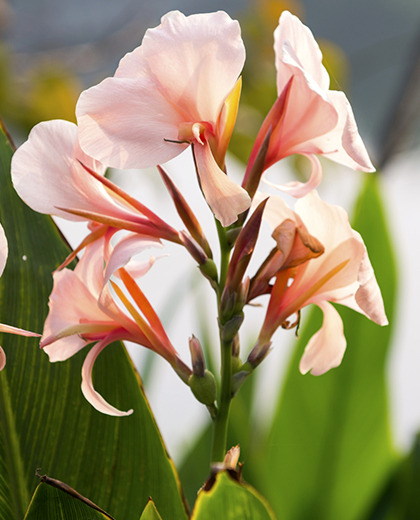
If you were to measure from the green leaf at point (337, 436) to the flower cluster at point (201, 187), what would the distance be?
0.30m

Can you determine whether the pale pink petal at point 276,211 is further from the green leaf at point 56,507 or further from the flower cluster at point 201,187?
the green leaf at point 56,507

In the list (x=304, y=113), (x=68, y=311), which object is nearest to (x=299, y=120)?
(x=304, y=113)

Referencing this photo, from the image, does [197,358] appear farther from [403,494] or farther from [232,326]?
[403,494]

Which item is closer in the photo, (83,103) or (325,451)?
(83,103)

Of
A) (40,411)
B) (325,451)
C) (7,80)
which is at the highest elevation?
(40,411)

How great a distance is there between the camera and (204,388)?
266mm

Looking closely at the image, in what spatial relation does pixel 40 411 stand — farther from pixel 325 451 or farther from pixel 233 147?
pixel 233 147

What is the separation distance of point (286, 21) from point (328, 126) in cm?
4

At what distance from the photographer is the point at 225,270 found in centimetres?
26

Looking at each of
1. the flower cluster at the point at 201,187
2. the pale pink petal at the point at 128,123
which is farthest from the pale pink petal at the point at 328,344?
the pale pink petal at the point at 128,123

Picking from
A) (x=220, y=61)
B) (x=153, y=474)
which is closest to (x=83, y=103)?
(x=220, y=61)

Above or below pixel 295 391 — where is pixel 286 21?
above

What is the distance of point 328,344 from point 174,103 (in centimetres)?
12

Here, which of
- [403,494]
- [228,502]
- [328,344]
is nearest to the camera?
[228,502]
